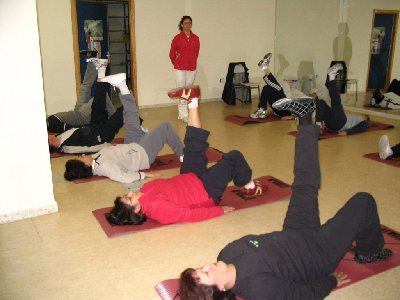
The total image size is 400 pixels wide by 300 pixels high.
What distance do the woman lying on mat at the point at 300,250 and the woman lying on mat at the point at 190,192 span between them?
742 millimetres

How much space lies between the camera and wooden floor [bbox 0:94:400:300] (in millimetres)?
→ 2188

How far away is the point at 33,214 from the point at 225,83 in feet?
17.8

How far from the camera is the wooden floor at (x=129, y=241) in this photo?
2.19 m

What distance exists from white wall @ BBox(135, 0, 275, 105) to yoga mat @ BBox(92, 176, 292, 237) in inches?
160

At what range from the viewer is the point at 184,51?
6.31 m

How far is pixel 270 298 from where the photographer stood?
1705 millimetres

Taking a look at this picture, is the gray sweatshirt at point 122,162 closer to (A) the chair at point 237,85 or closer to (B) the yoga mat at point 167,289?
(B) the yoga mat at point 167,289

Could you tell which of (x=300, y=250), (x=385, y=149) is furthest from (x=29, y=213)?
(x=385, y=149)

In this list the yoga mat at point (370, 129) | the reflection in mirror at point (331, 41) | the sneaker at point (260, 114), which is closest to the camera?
the yoga mat at point (370, 129)

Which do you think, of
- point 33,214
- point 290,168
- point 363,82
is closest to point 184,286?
point 33,214

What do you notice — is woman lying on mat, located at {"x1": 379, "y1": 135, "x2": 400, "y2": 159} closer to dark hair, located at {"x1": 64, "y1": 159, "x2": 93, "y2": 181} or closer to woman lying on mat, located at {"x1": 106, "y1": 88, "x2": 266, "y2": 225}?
woman lying on mat, located at {"x1": 106, "y1": 88, "x2": 266, "y2": 225}

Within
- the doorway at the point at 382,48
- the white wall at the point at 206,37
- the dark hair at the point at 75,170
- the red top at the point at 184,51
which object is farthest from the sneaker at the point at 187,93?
the doorway at the point at 382,48

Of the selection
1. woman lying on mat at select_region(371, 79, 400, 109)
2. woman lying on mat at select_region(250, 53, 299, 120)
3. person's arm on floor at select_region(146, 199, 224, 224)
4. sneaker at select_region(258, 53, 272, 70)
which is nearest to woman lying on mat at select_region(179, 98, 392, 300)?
person's arm on floor at select_region(146, 199, 224, 224)

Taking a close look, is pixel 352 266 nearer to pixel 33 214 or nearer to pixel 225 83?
pixel 33 214
